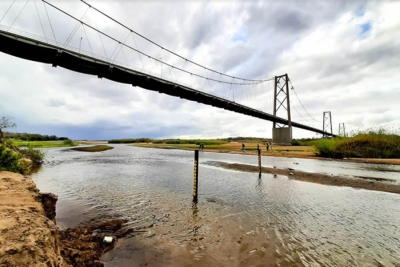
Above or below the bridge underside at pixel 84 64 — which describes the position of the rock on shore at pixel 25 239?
below

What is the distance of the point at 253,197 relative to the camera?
38.4 feet

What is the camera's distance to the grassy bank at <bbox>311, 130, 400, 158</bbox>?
29.7 meters

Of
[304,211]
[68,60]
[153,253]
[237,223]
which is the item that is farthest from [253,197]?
[68,60]

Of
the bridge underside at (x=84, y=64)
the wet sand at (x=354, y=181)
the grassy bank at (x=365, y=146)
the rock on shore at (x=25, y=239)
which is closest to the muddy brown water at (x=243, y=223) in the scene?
the wet sand at (x=354, y=181)

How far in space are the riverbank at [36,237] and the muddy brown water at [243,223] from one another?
0.64m

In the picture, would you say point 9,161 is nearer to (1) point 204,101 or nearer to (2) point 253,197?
(2) point 253,197

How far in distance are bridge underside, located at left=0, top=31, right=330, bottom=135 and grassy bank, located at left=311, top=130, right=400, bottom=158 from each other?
835 inches

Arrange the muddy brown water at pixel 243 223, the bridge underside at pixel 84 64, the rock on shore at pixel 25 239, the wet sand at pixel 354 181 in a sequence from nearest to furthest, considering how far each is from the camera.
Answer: the rock on shore at pixel 25 239 → the muddy brown water at pixel 243 223 → the wet sand at pixel 354 181 → the bridge underside at pixel 84 64

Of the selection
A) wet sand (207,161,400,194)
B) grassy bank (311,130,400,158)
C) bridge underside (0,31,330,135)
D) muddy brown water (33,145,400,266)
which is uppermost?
bridge underside (0,31,330,135)

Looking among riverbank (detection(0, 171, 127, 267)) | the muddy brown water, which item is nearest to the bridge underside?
the muddy brown water

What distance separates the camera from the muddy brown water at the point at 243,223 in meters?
5.53

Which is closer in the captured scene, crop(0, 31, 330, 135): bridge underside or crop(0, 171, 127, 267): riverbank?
crop(0, 171, 127, 267): riverbank

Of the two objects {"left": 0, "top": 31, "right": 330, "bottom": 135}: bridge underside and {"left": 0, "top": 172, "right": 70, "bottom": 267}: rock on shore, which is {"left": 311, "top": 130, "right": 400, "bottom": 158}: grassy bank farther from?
{"left": 0, "top": 172, "right": 70, "bottom": 267}: rock on shore

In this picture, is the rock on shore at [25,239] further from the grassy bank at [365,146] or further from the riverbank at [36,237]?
the grassy bank at [365,146]
